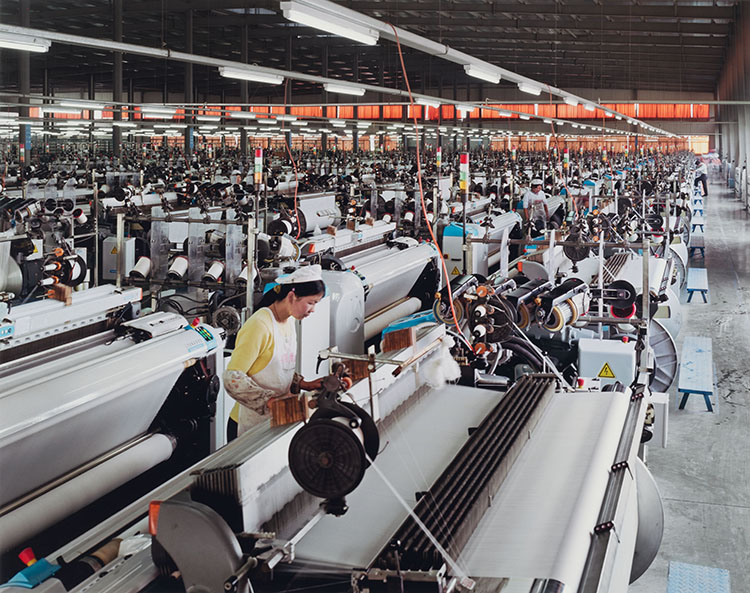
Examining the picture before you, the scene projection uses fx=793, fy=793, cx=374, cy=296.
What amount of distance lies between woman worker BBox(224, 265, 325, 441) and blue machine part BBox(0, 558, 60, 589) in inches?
39.2

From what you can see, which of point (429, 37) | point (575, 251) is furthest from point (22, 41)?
point (429, 37)

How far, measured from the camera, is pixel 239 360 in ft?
11.3

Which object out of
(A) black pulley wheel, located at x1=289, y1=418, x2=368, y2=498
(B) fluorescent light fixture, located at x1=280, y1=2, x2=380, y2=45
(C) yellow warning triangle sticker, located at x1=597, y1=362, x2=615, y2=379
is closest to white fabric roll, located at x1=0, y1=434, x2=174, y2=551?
(A) black pulley wheel, located at x1=289, y1=418, x2=368, y2=498

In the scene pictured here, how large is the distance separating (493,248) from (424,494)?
36.4ft

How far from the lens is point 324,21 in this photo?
5.30m

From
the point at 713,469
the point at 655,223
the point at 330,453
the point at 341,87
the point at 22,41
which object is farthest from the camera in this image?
the point at 341,87

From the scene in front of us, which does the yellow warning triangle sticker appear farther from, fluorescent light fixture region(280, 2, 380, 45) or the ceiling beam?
the ceiling beam

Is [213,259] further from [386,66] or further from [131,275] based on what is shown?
[386,66]

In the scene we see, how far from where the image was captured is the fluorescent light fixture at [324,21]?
4926mm

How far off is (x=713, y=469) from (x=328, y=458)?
17.0 feet

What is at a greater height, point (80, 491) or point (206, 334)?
point (206, 334)

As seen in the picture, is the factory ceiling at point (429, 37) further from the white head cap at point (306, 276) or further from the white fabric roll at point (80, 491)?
the white head cap at point (306, 276)

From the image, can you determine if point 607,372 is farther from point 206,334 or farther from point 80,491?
point 80,491

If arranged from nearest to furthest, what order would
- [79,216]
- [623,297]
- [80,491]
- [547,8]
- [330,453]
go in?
[330,453] < [80,491] < [623,297] < [79,216] < [547,8]
